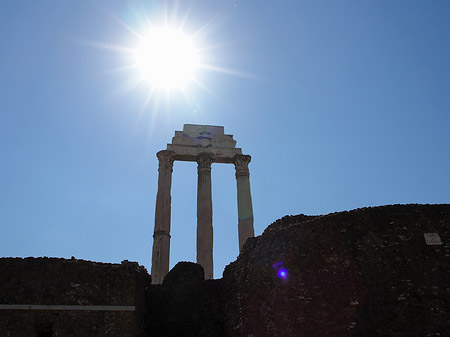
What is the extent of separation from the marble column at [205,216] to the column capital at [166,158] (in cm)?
177

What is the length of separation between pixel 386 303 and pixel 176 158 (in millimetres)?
21357

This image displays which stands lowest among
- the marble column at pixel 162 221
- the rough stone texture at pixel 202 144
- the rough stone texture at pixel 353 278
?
the rough stone texture at pixel 353 278

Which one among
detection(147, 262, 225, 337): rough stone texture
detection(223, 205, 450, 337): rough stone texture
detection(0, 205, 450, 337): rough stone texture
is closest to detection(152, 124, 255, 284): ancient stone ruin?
detection(147, 262, 225, 337): rough stone texture

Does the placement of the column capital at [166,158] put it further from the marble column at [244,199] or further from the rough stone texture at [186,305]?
the rough stone texture at [186,305]

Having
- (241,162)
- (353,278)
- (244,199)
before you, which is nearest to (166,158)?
(241,162)

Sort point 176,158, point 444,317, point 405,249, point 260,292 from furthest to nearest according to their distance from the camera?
point 176,158 < point 260,292 < point 405,249 < point 444,317

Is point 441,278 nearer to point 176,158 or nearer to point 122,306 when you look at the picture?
point 122,306

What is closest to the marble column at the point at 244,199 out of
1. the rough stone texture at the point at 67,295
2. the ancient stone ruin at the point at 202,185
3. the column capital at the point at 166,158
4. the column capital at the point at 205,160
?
the ancient stone ruin at the point at 202,185

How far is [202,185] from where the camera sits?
29.7 m

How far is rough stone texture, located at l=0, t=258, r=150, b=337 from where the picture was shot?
12.9 meters

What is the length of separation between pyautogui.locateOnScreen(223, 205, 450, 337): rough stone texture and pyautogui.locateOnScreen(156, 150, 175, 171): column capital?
56.6 feet

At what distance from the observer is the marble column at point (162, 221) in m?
26.1

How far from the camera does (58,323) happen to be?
12898 millimetres

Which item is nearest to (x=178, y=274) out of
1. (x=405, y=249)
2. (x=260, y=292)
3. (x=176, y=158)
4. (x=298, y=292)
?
(x=260, y=292)
